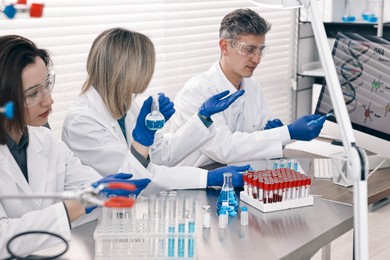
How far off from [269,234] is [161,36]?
2.12 meters

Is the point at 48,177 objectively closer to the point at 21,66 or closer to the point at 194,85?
the point at 21,66

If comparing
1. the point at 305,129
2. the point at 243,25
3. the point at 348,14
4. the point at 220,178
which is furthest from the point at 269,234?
the point at 348,14

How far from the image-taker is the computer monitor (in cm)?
238

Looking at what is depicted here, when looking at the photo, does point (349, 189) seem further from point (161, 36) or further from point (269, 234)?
point (161, 36)

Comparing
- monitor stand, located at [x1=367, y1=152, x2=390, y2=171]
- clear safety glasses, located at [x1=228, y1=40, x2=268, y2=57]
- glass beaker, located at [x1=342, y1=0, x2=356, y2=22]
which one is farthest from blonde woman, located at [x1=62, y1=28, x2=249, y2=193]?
glass beaker, located at [x1=342, y1=0, x2=356, y2=22]

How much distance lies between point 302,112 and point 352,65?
8.00 feet

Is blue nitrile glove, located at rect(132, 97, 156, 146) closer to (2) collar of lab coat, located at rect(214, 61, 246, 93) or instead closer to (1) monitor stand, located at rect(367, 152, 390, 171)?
(2) collar of lab coat, located at rect(214, 61, 246, 93)

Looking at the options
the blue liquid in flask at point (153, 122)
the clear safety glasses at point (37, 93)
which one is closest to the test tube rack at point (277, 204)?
the blue liquid in flask at point (153, 122)

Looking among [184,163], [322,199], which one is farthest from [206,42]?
[322,199]

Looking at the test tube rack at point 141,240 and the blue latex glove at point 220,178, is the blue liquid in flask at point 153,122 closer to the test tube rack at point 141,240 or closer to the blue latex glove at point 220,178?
the blue latex glove at point 220,178

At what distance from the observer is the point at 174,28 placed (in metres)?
3.74

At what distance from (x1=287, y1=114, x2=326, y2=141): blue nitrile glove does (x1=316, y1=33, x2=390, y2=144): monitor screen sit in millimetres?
138

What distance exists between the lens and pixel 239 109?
2.90 m

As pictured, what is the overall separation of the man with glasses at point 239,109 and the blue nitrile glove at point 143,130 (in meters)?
0.43
